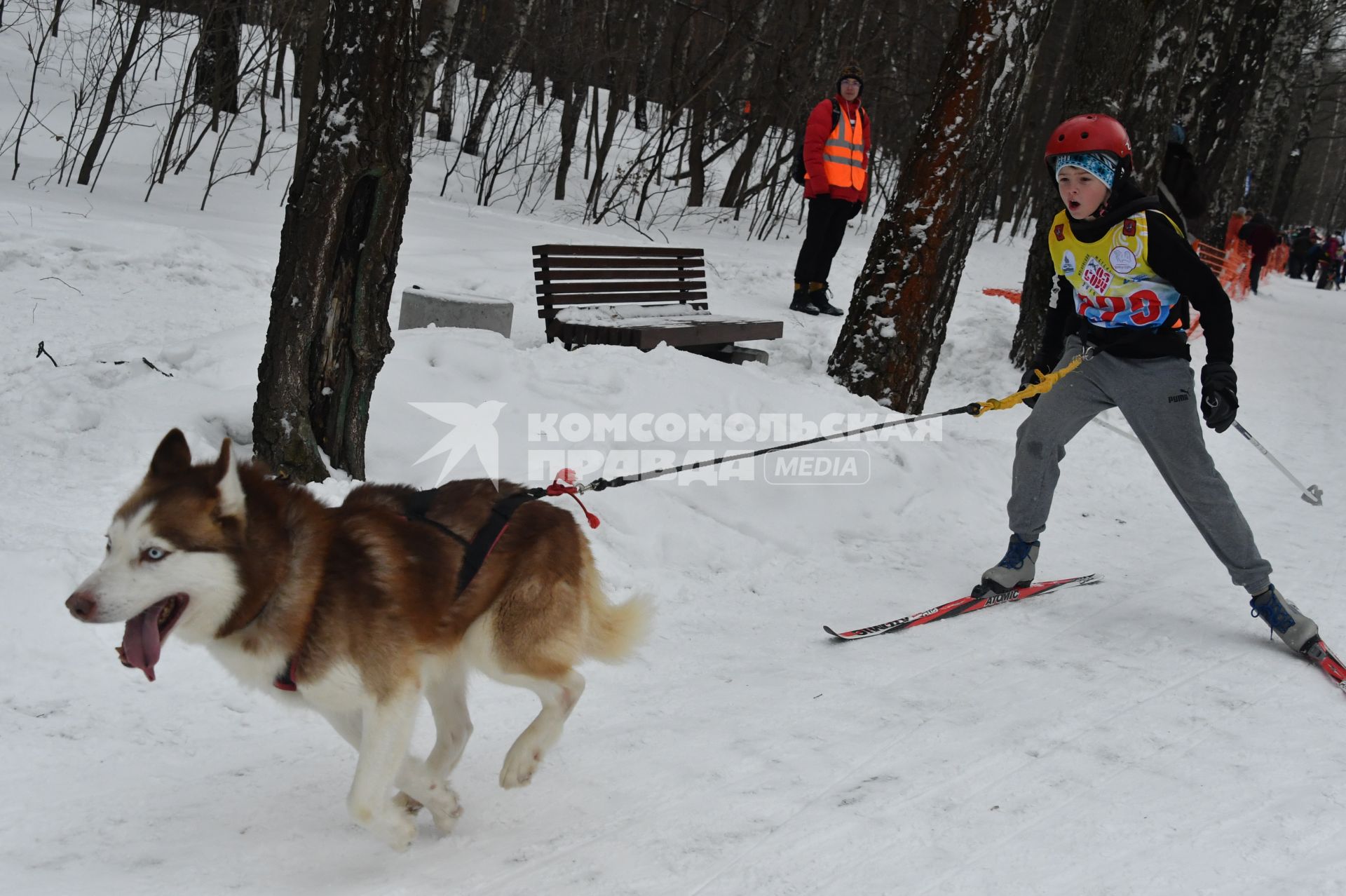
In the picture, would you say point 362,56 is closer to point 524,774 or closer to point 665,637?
point 665,637

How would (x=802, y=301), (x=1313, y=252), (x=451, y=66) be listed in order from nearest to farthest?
(x=802, y=301) < (x=451, y=66) < (x=1313, y=252)

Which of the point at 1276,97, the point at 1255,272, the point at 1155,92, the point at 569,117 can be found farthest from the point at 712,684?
the point at 1276,97

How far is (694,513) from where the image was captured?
529 centimetres

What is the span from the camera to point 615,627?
10.5ft

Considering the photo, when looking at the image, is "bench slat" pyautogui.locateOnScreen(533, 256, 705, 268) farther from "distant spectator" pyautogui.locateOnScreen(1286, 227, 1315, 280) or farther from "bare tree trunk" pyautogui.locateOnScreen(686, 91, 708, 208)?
"distant spectator" pyautogui.locateOnScreen(1286, 227, 1315, 280)

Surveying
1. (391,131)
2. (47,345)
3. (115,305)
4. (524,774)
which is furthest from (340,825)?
(115,305)

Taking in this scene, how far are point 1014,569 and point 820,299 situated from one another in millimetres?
5536

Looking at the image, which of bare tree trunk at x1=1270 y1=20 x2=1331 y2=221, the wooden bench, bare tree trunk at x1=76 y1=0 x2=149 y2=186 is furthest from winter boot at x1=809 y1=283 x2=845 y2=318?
bare tree trunk at x1=1270 y1=20 x2=1331 y2=221

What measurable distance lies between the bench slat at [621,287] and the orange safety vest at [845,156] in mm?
1810

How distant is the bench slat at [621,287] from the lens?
297 inches

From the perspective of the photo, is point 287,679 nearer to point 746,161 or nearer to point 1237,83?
point 1237,83

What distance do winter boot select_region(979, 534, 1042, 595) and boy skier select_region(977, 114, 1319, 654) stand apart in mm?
615

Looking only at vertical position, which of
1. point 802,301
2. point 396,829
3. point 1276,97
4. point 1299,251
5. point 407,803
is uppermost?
point 1276,97

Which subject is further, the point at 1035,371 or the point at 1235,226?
the point at 1235,226
